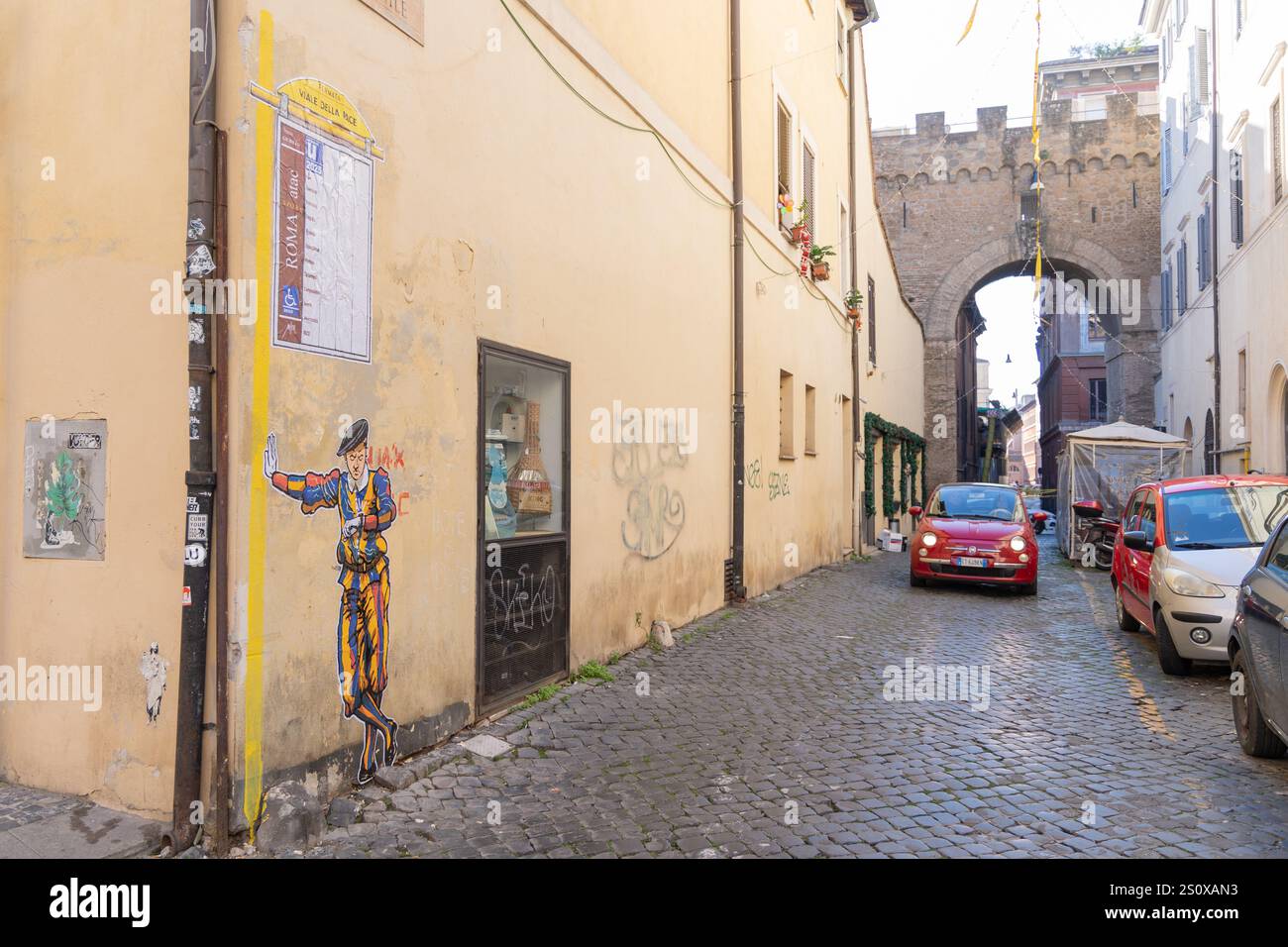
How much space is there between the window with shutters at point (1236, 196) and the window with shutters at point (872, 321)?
7188 mm

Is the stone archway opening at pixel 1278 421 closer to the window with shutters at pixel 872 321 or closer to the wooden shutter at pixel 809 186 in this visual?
the window with shutters at pixel 872 321

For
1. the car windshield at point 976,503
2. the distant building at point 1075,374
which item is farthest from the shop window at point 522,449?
the distant building at point 1075,374

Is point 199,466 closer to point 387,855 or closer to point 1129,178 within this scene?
point 387,855

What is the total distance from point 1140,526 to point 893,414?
16.0 metres

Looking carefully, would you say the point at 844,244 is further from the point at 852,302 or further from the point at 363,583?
the point at 363,583

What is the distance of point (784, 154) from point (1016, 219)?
2029 centimetres

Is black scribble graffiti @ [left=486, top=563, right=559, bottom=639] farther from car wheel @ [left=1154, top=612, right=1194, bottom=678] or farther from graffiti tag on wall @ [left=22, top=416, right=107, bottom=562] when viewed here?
car wheel @ [left=1154, top=612, right=1194, bottom=678]

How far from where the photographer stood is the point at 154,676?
4082 millimetres

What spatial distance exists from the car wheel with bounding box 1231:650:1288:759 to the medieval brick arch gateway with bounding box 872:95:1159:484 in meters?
26.4

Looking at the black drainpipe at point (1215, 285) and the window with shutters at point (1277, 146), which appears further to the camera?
the black drainpipe at point (1215, 285)

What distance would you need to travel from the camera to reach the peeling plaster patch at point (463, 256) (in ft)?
17.9

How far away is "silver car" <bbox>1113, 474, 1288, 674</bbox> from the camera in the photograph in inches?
277

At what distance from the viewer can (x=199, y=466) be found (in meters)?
3.92

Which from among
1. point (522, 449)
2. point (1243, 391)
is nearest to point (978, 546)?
point (522, 449)
